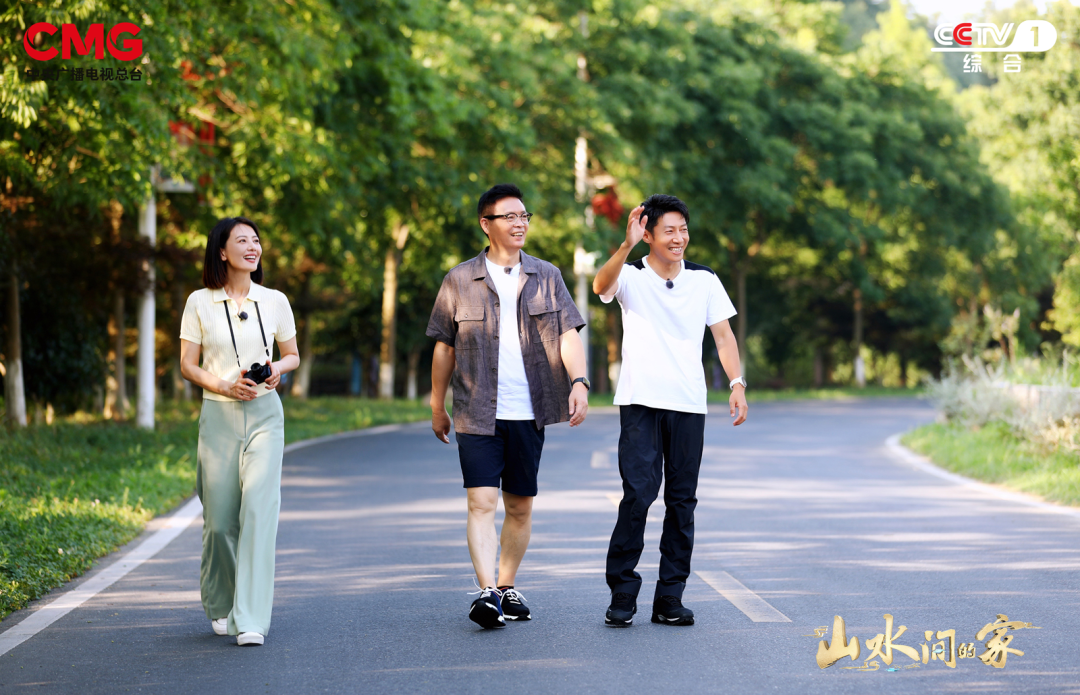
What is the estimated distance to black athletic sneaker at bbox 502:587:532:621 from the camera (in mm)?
6145

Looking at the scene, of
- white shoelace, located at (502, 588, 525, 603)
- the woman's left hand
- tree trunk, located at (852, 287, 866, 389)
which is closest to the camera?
the woman's left hand

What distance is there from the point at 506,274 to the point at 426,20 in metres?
14.0

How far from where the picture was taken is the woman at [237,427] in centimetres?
577

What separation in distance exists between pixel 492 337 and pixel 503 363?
0.13 m

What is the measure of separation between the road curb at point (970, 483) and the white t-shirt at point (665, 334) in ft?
16.4

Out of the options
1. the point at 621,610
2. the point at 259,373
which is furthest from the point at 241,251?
the point at 621,610

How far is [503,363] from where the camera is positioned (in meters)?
6.07

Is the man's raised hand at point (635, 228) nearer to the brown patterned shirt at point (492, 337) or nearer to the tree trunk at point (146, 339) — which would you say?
the brown patterned shirt at point (492, 337)

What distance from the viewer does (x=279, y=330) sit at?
6.08 metres

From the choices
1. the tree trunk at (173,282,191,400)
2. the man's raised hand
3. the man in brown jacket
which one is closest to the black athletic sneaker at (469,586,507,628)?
the man in brown jacket

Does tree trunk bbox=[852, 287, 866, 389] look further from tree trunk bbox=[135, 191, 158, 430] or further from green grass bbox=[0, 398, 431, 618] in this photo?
tree trunk bbox=[135, 191, 158, 430]

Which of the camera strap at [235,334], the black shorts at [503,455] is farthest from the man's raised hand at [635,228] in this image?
the camera strap at [235,334]

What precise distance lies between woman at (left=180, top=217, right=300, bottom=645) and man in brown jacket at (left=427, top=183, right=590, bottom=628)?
0.79m

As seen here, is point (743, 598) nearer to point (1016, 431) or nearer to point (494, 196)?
point (494, 196)
